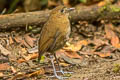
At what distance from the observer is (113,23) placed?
8.09m

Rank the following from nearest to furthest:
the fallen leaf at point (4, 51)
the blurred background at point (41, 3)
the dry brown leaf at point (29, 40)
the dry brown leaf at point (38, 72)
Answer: the dry brown leaf at point (38, 72), the fallen leaf at point (4, 51), the dry brown leaf at point (29, 40), the blurred background at point (41, 3)

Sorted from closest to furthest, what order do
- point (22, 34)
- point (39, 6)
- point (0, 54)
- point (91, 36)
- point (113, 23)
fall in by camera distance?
point (0, 54), point (22, 34), point (91, 36), point (113, 23), point (39, 6)

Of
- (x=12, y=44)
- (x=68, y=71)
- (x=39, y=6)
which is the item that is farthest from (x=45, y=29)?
(x=39, y=6)

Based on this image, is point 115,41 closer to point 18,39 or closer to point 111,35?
point 111,35

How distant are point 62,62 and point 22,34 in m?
1.37

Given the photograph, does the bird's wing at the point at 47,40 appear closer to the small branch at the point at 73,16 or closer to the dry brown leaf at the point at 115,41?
the small branch at the point at 73,16

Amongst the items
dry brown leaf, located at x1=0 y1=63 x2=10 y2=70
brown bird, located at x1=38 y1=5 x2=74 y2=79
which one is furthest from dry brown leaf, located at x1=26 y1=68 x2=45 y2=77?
dry brown leaf, located at x1=0 y1=63 x2=10 y2=70

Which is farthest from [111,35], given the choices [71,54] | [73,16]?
[71,54]

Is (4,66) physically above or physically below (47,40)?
below

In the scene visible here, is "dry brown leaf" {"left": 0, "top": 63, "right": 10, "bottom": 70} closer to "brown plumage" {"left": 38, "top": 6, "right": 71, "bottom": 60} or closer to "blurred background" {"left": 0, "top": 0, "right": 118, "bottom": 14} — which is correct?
"brown plumage" {"left": 38, "top": 6, "right": 71, "bottom": 60}

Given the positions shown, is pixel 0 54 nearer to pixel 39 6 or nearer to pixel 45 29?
pixel 45 29

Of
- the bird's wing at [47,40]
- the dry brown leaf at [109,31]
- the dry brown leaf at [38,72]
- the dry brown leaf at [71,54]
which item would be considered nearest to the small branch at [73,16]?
the dry brown leaf at [109,31]

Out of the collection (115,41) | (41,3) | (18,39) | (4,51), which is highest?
(41,3)

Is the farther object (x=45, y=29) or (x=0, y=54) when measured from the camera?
(x=0, y=54)
